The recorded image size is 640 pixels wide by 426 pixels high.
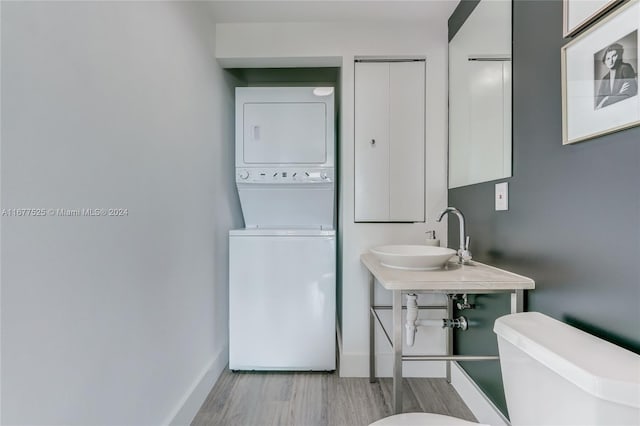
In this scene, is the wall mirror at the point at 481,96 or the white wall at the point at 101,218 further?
the wall mirror at the point at 481,96

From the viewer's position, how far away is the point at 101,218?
100cm

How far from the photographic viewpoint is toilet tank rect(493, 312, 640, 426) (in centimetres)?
61

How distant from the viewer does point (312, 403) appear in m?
1.80

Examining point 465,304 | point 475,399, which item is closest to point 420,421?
point 465,304

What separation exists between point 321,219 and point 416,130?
102 cm

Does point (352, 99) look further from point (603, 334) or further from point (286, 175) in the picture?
point (603, 334)

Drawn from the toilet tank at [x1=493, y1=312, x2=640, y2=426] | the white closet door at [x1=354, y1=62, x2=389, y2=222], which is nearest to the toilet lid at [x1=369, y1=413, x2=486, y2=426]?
the toilet tank at [x1=493, y1=312, x2=640, y2=426]

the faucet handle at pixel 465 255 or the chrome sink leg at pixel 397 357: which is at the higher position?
the faucet handle at pixel 465 255

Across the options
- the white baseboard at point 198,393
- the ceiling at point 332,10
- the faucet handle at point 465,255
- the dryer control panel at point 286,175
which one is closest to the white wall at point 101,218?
the white baseboard at point 198,393

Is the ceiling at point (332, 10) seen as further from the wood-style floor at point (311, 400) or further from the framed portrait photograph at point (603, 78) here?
the wood-style floor at point (311, 400)

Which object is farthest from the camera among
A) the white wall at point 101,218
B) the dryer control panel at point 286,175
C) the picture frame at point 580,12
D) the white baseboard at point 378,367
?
the dryer control panel at point 286,175

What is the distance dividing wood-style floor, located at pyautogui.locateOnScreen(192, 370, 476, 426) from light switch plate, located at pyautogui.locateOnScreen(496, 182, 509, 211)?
120 centimetres

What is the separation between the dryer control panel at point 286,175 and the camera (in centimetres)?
227

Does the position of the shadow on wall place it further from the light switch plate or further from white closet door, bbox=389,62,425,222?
white closet door, bbox=389,62,425,222
